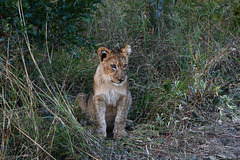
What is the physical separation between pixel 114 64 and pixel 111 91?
37 centimetres

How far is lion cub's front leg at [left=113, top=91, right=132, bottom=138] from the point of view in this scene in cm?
435

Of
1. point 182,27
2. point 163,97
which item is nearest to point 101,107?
point 163,97

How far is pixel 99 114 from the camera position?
4336 millimetres

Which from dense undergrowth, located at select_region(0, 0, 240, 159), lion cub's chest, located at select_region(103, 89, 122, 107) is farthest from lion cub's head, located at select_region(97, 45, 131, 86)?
dense undergrowth, located at select_region(0, 0, 240, 159)

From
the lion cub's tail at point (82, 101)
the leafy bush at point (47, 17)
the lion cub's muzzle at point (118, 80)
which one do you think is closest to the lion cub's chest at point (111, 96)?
the lion cub's muzzle at point (118, 80)

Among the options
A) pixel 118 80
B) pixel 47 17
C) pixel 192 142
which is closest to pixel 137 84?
pixel 118 80

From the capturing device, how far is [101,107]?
14.2ft

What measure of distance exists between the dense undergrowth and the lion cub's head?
62 centimetres

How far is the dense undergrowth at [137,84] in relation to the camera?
11.3 ft

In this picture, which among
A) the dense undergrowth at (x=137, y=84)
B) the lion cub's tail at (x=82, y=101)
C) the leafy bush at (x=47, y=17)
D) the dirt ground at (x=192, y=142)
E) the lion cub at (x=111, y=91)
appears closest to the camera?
the dense undergrowth at (x=137, y=84)

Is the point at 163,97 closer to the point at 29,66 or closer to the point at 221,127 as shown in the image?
the point at 221,127

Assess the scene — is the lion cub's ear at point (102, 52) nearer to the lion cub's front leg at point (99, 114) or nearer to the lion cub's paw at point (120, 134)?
the lion cub's front leg at point (99, 114)

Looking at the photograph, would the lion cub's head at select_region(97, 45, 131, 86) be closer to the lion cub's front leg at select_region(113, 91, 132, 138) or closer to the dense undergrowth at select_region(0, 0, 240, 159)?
the lion cub's front leg at select_region(113, 91, 132, 138)

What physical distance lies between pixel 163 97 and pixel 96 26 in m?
2.53
